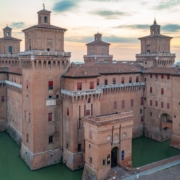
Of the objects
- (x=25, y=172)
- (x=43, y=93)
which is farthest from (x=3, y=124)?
(x=43, y=93)

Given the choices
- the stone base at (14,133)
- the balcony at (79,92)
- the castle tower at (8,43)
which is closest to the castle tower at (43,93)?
the balcony at (79,92)

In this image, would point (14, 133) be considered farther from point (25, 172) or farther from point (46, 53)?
point (46, 53)

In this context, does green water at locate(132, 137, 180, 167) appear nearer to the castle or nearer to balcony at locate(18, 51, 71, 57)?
the castle

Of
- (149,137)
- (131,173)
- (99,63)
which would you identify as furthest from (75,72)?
(149,137)

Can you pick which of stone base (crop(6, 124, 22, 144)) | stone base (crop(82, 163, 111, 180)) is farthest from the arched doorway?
stone base (crop(6, 124, 22, 144))

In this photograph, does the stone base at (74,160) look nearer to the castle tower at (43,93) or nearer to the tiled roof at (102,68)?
the castle tower at (43,93)
